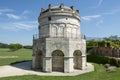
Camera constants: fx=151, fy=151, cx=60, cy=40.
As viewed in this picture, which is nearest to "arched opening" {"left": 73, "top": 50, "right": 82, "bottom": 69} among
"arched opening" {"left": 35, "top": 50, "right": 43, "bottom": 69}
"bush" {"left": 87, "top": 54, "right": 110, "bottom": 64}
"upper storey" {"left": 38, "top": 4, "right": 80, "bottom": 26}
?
"upper storey" {"left": 38, "top": 4, "right": 80, "bottom": 26}

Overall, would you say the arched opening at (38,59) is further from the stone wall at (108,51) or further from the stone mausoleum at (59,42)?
the stone wall at (108,51)

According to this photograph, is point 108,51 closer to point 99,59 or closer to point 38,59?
point 99,59

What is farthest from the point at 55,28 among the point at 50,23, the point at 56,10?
the point at 56,10

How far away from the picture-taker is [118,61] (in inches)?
1089

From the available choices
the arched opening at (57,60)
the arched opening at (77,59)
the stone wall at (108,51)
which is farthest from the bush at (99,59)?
the arched opening at (57,60)

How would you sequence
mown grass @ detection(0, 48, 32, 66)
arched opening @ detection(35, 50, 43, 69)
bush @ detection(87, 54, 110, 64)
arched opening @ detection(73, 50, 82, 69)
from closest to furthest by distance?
1. arched opening @ detection(73, 50, 82, 69)
2. arched opening @ detection(35, 50, 43, 69)
3. bush @ detection(87, 54, 110, 64)
4. mown grass @ detection(0, 48, 32, 66)

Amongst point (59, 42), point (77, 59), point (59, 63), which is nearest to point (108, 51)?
point (77, 59)

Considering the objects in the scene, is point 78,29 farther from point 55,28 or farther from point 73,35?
point 55,28

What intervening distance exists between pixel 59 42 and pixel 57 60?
3.33 m

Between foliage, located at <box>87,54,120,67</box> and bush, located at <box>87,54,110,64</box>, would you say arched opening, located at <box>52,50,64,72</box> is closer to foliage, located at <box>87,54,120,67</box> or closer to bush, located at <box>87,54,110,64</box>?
foliage, located at <box>87,54,120,67</box>

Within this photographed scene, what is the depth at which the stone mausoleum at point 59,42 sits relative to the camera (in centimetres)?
2428

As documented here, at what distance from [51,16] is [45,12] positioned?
1.73 metres

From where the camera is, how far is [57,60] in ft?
83.9

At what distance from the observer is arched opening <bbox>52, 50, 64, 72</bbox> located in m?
25.4
